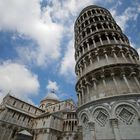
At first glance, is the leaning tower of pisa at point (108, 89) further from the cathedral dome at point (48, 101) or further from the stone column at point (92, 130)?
the cathedral dome at point (48, 101)

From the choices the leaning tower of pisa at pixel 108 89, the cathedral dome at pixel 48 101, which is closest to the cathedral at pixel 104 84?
the leaning tower of pisa at pixel 108 89

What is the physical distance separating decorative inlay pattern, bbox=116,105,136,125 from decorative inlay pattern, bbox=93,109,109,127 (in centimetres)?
105

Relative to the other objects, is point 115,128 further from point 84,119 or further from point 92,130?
point 84,119

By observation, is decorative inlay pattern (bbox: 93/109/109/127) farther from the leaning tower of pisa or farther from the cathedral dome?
the cathedral dome

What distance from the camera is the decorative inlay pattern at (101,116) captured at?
10.7 meters

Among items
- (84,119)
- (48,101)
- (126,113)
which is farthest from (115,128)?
(48,101)

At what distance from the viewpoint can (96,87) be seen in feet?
42.4

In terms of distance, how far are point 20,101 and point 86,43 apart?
101 feet

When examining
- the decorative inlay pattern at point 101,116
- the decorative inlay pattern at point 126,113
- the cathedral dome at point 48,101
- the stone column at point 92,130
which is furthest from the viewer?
the cathedral dome at point 48,101

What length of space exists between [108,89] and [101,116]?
282cm

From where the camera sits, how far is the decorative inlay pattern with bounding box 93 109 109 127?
10.7 meters

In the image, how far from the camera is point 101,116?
11.1 metres

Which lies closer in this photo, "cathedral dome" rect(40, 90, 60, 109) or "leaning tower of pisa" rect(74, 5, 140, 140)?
"leaning tower of pisa" rect(74, 5, 140, 140)

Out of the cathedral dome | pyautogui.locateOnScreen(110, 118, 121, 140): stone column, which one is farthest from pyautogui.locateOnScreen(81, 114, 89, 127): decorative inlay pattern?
the cathedral dome
